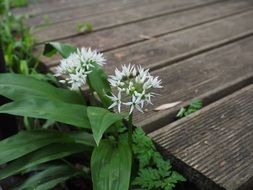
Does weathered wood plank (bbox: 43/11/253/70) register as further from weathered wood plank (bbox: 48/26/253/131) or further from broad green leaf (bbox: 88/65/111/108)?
broad green leaf (bbox: 88/65/111/108)

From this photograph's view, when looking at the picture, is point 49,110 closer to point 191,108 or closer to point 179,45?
point 191,108

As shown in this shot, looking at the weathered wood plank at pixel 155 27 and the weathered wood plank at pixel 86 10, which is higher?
the weathered wood plank at pixel 86 10

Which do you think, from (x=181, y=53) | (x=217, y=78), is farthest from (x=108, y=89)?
(x=181, y=53)

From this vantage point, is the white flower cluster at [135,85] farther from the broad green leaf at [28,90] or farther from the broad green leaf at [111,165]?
the broad green leaf at [28,90]

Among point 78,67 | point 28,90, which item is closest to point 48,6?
point 28,90

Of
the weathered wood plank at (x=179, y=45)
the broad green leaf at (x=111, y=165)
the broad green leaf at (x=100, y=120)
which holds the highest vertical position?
the broad green leaf at (x=100, y=120)

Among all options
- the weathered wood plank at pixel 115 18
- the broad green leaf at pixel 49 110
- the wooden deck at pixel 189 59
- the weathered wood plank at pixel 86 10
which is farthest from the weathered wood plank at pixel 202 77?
the weathered wood plank at pixel 86 10
